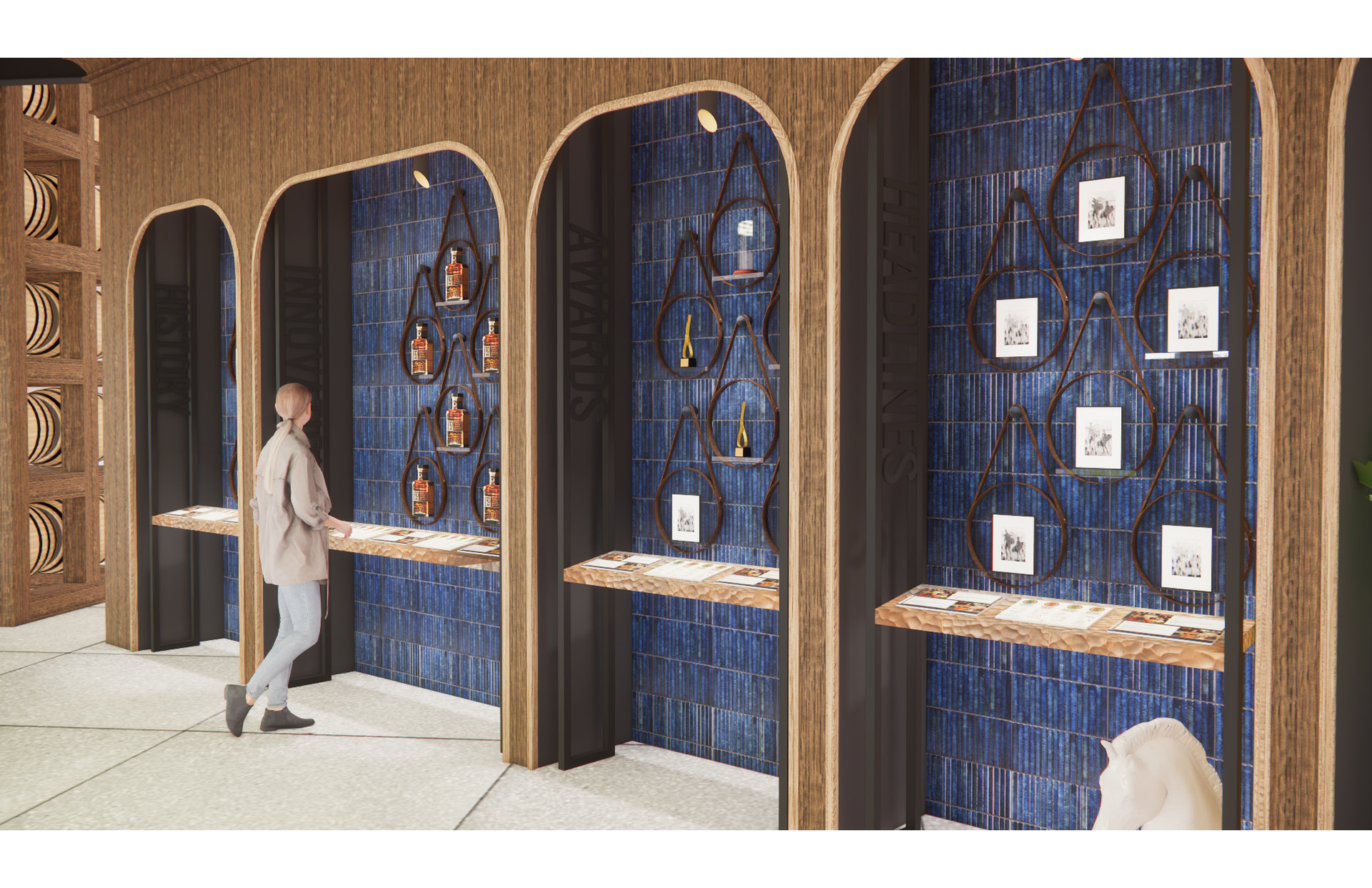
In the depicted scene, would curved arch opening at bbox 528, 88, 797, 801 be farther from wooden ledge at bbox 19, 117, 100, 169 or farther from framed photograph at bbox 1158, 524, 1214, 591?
wooden ledge at bbox 19, 117, 100, 169

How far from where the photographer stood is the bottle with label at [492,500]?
4.66 metres

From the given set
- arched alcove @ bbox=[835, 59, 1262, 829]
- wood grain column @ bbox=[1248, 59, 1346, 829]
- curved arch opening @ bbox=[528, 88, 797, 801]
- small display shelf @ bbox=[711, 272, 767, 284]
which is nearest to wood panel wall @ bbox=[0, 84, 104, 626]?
curved arch opening @ bbox=[528, 88, 797, 801]

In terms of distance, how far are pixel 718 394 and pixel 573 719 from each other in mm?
1629

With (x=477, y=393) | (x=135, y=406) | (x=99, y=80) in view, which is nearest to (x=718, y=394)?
(x=477, y=393)

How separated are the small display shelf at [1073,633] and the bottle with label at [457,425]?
2.65 meters

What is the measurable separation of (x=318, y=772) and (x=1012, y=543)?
3.10m

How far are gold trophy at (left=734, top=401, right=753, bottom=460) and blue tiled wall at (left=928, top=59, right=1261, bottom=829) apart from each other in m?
0.82

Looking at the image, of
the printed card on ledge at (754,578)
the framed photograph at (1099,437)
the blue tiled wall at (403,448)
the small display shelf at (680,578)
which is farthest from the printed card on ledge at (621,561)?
the framed photograph at (1099,437)

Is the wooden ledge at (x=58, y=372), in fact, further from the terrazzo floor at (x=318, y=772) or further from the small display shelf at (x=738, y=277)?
the small display shelf at (x=738, y=277)

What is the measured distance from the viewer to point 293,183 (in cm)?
481

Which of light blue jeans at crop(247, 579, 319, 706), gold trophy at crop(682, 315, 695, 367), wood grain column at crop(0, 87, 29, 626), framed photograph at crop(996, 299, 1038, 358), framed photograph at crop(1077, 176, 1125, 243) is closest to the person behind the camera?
framed photograph at crop(1077, 176, 1125, 243)

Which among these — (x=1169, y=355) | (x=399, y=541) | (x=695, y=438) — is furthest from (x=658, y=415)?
(x=1169, y=355)

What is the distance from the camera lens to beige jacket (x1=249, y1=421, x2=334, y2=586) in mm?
4242

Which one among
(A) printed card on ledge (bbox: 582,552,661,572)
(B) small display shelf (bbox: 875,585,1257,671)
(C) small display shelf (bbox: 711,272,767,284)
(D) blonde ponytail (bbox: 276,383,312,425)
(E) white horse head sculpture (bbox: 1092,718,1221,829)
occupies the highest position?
(C) small display shelf (bbox: 711,272,767,284)
